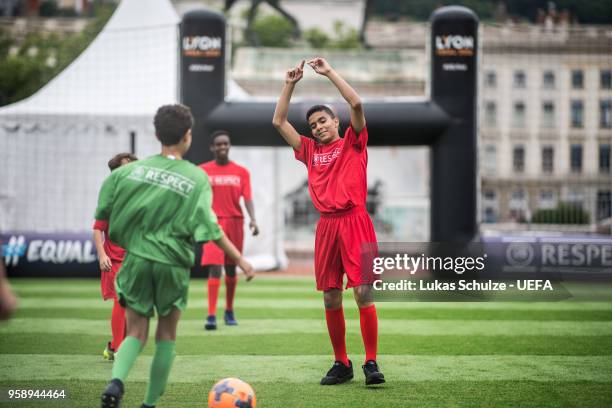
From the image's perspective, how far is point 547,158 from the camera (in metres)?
61.6

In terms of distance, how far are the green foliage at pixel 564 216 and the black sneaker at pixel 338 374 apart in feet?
57.7

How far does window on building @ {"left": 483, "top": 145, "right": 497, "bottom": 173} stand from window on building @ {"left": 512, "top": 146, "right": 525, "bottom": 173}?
4.84ft

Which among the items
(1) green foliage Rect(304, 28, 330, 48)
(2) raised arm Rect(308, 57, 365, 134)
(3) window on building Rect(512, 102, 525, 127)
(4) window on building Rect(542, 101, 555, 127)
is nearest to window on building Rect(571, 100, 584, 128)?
(4) window on building Rect(542, 101, 555, 127)

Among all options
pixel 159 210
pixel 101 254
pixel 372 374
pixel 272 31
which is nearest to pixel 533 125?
pixel 272 31

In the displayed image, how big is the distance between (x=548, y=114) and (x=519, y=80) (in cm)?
498

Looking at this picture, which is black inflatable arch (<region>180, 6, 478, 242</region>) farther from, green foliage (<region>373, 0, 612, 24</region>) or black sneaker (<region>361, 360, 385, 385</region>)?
green foliage (<region>373, 0, 612, 24</region>)

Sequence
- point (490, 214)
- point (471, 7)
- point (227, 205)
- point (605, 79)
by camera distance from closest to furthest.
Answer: point (227, 205)
point (605, 79)
point (490, 214)
point (471, 7)

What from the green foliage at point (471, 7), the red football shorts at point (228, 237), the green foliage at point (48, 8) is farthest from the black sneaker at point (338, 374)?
the green foliage at point (48, 8)

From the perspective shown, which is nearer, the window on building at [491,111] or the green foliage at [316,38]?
the window on building at [491,111]

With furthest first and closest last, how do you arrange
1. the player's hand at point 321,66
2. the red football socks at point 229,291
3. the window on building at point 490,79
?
the window on building at point 490,79, the red football socks at point 229,291, the player's hand at point 321,66

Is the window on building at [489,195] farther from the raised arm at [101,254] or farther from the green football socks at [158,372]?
the green football socks at [158,372]

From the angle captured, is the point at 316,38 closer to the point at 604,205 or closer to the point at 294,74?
the point at 604,205

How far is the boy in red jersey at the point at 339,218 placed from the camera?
6.11 m

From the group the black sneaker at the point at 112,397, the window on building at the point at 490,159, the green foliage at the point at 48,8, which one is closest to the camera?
the black sneaker at the point at 112,397
